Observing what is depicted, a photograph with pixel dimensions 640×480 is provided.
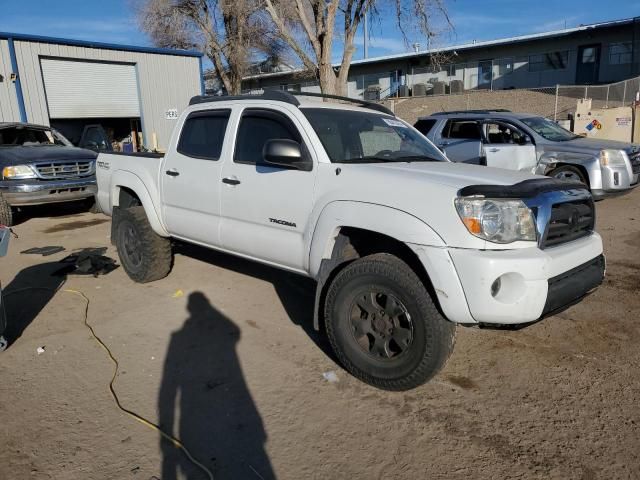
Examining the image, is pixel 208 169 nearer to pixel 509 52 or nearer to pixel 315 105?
pixel 315 105

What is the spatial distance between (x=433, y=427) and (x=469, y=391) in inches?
20.6

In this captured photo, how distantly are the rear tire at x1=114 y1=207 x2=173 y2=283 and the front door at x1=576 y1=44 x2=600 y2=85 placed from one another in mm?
28722

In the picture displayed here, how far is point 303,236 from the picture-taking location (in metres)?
3.71

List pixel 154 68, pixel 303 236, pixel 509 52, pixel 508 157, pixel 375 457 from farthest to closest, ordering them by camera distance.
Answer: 1. pixel 509 52
2. pixel 154 68
3. pixel 508 157
4. pixel 303 236
5. pixel 375 457

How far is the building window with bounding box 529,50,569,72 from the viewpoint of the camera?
2789 centimetres

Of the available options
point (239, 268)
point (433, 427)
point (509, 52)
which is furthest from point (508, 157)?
point (509, 52)

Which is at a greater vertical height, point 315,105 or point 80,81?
point 80,81

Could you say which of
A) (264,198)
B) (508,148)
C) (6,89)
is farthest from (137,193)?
(6,89)

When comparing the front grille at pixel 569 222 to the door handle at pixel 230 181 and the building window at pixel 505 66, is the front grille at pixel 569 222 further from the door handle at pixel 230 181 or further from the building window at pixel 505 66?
the building window at pixel 505 66

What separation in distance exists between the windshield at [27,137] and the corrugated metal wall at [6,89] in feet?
18.3

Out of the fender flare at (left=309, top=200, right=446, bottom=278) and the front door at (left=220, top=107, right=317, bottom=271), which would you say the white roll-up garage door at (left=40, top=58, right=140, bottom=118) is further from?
the fender flare at (left=309, top=200, right=446, bottom=278)

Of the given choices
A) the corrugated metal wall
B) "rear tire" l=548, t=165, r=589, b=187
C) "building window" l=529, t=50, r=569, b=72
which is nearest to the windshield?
the corrugated metal wall

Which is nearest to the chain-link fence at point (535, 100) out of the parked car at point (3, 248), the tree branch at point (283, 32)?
the tree branch at point (283, 32)

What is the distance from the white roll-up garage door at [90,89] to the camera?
54.7ft
